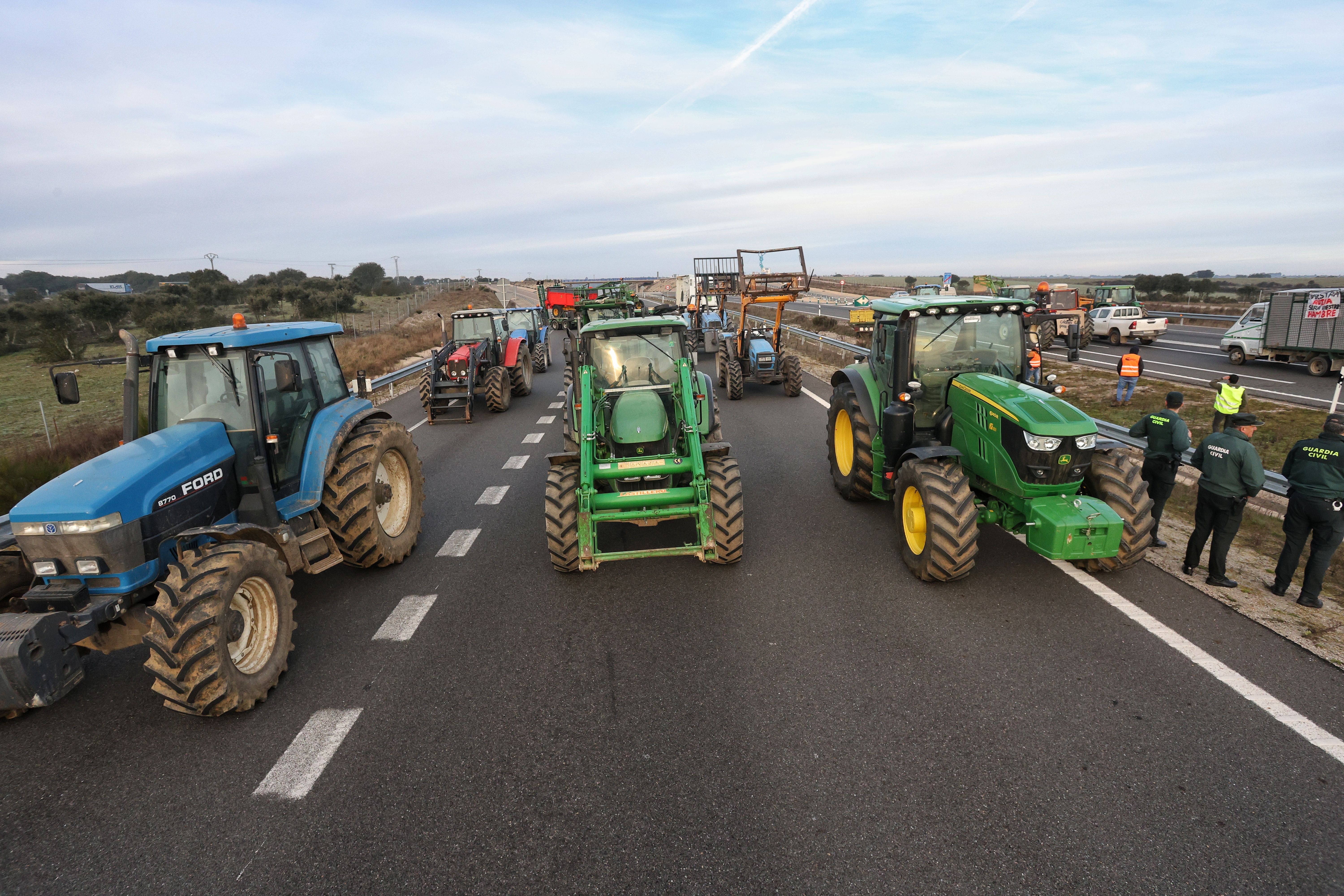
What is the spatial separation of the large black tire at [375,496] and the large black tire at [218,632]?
1.34 meters

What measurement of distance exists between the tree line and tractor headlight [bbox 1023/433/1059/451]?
1805cm

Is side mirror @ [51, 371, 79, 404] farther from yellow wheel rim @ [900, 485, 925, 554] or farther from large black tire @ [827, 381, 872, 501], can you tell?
large black tire @ [827, 381, 872, 501]

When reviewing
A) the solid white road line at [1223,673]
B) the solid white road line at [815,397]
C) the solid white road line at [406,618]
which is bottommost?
the solid white road line at [406,618]

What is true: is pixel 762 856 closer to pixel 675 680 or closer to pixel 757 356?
pixel 675 680

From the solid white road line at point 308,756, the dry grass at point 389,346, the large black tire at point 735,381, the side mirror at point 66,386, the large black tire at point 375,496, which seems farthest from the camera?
the dry grass at point 389,346

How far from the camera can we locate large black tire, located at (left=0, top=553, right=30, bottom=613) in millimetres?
4238

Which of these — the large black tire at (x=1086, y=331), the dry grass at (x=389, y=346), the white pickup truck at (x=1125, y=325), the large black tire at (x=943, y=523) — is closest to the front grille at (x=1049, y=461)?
the large black tire at (x=943, y=523)

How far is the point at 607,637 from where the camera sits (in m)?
5.09

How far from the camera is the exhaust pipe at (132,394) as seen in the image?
198 inches

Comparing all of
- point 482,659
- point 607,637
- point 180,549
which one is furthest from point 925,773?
point 180,549

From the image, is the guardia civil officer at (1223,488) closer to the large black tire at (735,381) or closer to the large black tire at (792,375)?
the large black tire at (792,375)

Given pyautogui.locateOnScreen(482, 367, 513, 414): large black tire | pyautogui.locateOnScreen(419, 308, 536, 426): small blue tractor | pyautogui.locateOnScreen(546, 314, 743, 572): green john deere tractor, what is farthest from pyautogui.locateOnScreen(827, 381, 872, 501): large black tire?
pyautogui.locateOnScreen(419, 308, 536, 426): small blue tractor

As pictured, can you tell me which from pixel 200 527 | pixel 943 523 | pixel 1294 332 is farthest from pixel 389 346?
pixel 1294 332

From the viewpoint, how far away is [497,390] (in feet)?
46.9
